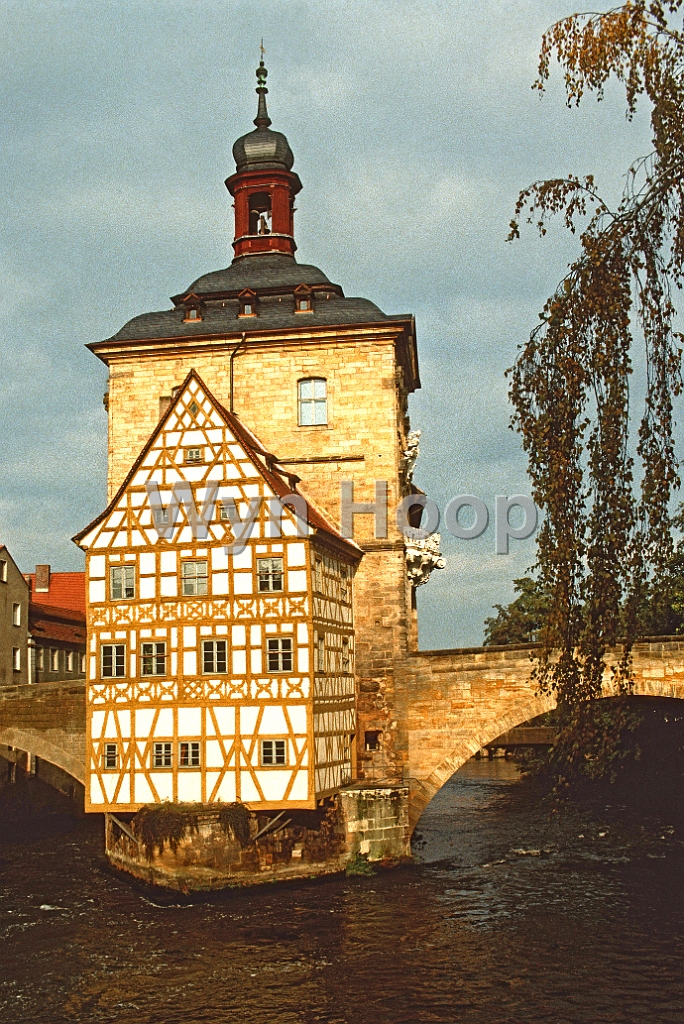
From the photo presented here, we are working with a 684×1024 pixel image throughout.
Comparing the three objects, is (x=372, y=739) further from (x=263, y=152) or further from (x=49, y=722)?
(x=263, y=152)

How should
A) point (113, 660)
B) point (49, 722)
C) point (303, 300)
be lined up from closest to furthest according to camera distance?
point (113, 660) < point (49, 722) < point (303, 300)

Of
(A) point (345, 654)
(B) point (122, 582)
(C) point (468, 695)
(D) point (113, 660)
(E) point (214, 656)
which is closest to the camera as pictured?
(E) point (214, 656)

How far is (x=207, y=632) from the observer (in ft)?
81.5

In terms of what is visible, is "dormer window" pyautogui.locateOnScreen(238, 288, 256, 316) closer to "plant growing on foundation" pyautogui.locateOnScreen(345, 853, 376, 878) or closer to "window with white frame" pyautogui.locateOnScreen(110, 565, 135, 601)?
"window with white frame" pyautogui.locateOnScreen(110, 565, 135, 601)

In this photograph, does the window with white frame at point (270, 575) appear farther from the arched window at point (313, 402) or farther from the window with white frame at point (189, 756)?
the arched window at point (313, 402)

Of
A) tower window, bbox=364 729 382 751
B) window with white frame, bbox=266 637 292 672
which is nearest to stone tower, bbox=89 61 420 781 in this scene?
tower window, bbox=364 729 382 751

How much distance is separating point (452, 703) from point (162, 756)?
281 inches

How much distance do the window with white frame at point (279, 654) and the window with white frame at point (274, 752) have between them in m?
1.52

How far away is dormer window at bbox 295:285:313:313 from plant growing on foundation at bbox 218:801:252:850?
14300mm

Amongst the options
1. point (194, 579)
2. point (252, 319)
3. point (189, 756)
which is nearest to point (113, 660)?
point (194, 579)

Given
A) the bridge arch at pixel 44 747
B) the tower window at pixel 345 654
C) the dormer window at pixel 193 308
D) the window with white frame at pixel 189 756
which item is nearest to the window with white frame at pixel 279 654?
the window with white frame at pixel 189 756

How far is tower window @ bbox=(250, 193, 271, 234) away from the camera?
36906 millimetres

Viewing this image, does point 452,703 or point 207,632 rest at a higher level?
point 207,632

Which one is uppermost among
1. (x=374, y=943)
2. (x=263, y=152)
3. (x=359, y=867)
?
(x=263, y=152)
